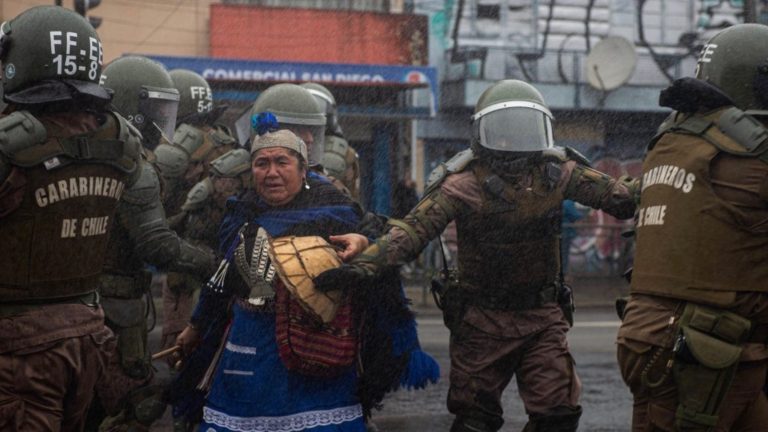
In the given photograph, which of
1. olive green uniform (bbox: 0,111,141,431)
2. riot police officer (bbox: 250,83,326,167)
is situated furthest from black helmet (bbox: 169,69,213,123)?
olive green uniform (bbox: 0,111,141,431)

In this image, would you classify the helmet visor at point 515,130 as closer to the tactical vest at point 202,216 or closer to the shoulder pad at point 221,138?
the tactical vest at point 202,216

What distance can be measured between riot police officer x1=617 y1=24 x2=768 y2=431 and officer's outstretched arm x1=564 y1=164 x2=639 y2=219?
116cm

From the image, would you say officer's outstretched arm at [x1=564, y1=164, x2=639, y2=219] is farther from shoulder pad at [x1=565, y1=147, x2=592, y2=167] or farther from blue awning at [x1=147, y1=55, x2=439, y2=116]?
blue awning at [x1=147, y1=55, x2=439, y2=116]

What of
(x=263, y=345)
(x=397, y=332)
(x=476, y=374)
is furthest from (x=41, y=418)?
(x=476, y=374)

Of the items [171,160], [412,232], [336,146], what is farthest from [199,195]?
[412,232]

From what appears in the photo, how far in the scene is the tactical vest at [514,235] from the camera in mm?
5637

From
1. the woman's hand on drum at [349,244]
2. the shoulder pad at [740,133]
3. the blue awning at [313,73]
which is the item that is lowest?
the blue awning at [313,73]

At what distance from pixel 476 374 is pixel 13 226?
2.40 meters

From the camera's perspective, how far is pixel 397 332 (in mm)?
5129

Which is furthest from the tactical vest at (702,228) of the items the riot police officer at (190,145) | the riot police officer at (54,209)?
the riot police officer at (190,145)

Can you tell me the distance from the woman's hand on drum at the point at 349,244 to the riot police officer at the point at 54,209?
0.91 m

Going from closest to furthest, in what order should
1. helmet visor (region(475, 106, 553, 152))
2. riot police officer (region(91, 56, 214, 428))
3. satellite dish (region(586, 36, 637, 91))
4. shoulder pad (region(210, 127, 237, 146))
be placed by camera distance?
riot police officer (region(91, 56, 214, 428)), helmet visor (region(475, 106, 553, 152)), shoulder pad (region(210, 127, 237, 146)), satellite dish (region(586, 36, 637, 91))

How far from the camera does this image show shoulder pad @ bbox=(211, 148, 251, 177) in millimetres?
6449

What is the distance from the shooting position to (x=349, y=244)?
16.5 ft
